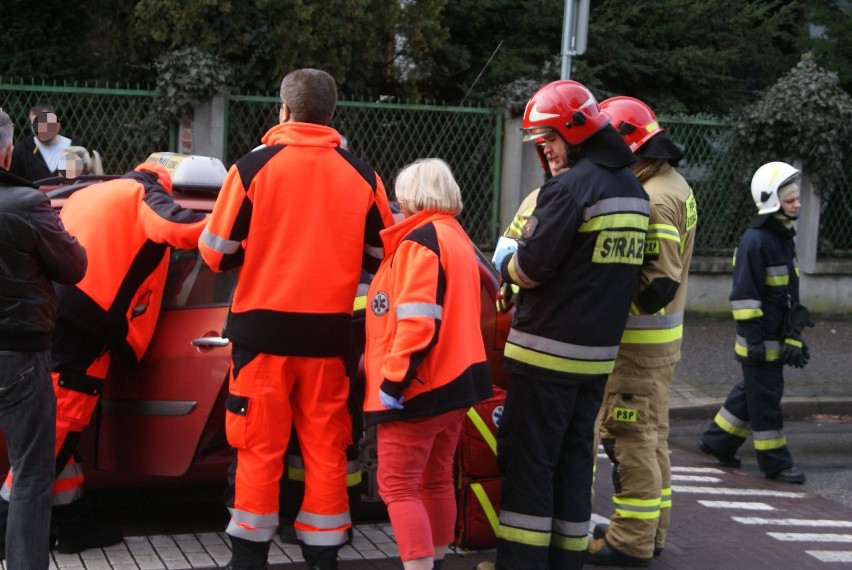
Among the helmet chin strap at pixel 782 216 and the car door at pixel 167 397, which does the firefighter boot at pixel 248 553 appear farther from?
the helmet chin strap at pixel 782 216

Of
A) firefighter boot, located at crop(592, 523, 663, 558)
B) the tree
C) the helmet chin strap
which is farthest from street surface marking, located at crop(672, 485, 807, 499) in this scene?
the tree

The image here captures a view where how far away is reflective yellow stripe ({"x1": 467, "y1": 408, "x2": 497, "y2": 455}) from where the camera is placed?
5102mm

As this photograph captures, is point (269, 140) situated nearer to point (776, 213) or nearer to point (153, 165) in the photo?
point (153, 165)

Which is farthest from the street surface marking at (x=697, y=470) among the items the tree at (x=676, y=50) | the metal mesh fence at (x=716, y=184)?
the tree at (x=676, y=50)

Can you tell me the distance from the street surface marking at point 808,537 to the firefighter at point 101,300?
10.8 feet

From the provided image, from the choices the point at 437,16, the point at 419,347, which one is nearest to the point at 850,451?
the point at 419,347

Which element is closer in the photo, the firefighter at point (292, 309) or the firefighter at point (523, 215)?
the firefighter at point (292, 309)

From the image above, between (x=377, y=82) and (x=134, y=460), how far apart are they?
332 inches

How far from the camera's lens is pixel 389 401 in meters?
4.30

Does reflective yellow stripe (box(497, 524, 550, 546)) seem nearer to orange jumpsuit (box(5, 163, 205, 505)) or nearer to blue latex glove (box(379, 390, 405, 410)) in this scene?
blue latex glove (box(379, 390, 405, 410))

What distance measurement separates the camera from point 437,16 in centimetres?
1270

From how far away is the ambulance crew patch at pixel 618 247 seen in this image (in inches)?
181

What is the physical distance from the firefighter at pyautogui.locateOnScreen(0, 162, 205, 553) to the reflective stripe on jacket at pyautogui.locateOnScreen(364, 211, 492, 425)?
0.85m

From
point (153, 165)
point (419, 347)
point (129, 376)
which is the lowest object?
point (129, 376)
